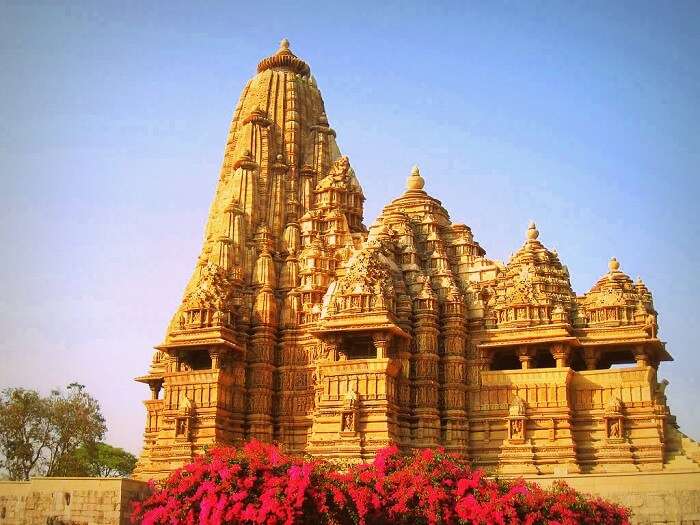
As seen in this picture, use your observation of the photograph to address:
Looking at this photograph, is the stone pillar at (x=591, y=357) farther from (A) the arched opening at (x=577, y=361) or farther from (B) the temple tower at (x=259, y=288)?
(B) the temple tower at (x=259, y=288)

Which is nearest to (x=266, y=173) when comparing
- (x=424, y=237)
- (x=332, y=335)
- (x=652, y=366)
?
(x=424, y=237)

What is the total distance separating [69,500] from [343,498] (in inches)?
342

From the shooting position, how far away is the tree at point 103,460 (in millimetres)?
50250

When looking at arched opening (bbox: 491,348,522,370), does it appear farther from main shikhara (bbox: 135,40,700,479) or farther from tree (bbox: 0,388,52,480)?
tree (bbox: 0,388,52,480)

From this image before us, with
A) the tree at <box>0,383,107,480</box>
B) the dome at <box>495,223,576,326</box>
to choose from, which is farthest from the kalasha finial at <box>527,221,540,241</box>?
the tree at <box>0,383,107,480</box>

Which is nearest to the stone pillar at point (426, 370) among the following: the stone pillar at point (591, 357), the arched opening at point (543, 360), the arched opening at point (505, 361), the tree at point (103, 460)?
the arched opening at point (505, 361)

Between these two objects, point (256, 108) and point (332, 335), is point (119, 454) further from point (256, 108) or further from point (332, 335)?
point (332, 335)

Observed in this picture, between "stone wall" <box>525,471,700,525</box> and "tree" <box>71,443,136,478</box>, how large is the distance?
28859 millimetres

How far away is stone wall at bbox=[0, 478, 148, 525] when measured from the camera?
28.4 m

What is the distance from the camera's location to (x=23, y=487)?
3016 centimetres

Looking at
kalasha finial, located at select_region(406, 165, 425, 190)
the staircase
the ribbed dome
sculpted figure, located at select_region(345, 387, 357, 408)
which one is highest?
the ribbed dome

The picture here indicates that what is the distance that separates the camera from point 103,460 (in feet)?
186

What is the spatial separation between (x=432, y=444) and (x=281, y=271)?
10466mm

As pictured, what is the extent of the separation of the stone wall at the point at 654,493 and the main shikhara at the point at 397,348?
3.79m
